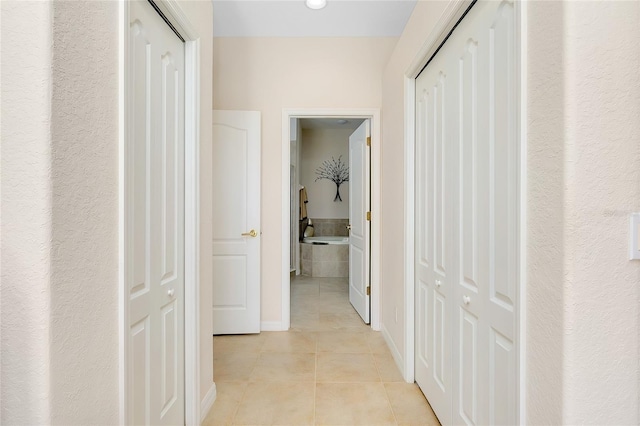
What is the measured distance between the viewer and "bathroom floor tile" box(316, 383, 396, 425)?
78.0 inches

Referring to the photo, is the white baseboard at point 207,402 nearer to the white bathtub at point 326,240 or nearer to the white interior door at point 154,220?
the white interior door at point 154,220

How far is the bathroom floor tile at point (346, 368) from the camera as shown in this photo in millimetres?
2451

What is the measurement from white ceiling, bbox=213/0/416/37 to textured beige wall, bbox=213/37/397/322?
3.3 inches

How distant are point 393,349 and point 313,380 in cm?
73

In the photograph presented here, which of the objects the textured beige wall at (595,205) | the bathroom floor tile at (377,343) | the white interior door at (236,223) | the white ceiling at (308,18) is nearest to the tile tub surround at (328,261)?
the bathroom floor tile at (377,343)

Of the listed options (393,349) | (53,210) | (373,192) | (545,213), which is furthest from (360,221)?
(53,210)

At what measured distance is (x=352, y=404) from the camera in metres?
2.14

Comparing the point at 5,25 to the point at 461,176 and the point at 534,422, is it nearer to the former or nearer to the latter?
the point at 461,176

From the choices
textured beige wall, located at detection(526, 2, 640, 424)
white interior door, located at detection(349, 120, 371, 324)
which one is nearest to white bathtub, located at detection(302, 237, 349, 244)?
white interior door, located at detection(349, 120, 371, 324)

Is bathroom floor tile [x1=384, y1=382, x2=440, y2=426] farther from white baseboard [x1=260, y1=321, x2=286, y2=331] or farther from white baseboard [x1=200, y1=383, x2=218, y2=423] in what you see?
white baseboard [x1=260, y1=321, x2=286, y2=331]

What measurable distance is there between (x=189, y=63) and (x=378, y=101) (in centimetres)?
202

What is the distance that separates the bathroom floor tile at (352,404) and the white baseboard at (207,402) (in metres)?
0.63

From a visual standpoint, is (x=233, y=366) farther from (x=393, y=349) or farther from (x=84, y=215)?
(x=84, y=215)

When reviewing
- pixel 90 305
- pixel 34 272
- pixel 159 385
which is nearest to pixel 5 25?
pixel 34 272
